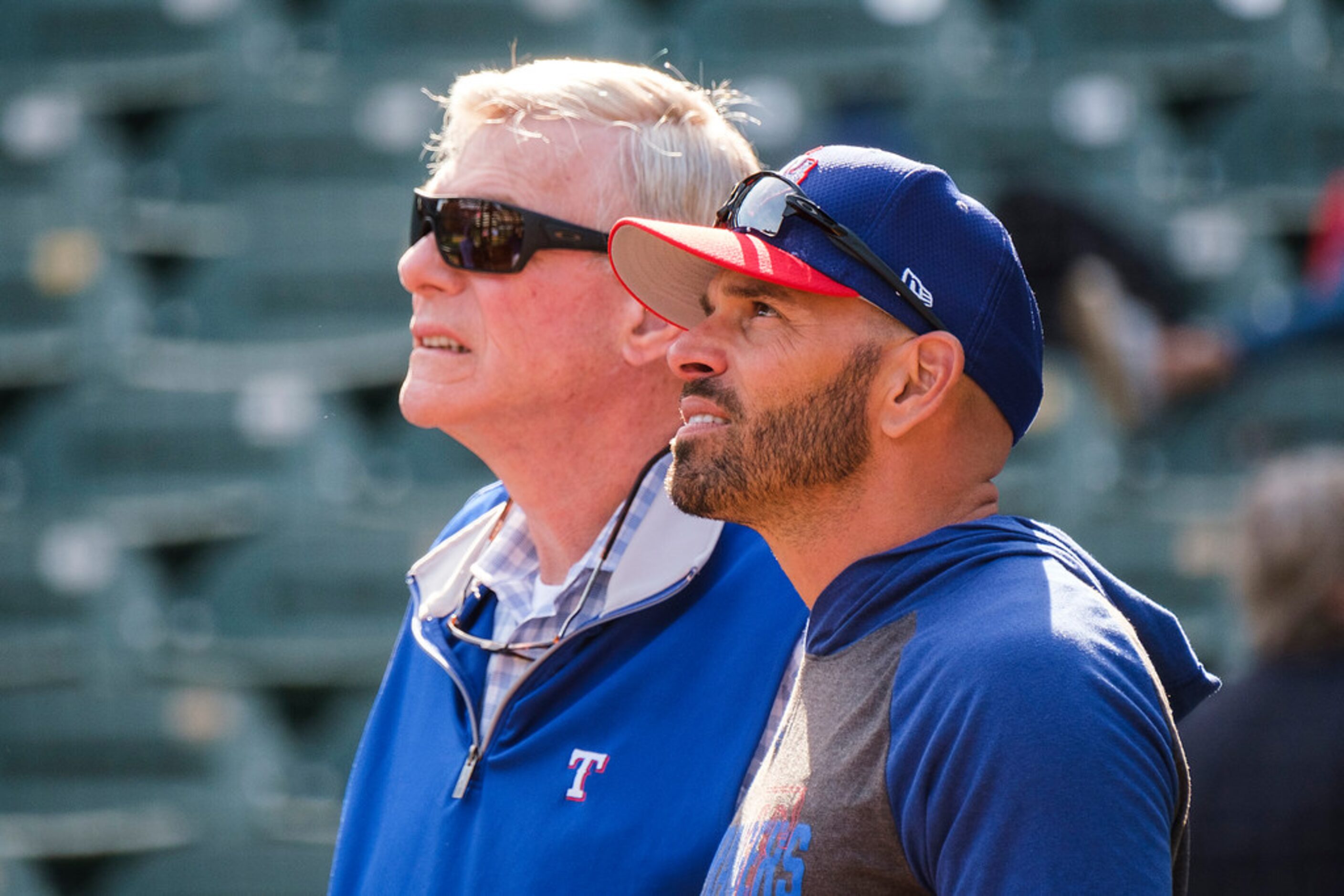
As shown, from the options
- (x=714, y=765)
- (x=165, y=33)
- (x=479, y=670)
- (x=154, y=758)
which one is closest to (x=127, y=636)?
(x=154, y=758)

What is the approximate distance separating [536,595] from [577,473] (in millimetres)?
152

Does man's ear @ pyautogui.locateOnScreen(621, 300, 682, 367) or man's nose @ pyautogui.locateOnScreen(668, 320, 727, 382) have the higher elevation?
man's nose @ pyautogui.locateOnScreen(668, 320, 727, 382)

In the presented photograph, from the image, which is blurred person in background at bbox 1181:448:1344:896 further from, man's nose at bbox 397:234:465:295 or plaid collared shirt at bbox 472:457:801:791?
man's nose at bbox 397:234:465:295

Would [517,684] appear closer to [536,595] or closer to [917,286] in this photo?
[536,595]

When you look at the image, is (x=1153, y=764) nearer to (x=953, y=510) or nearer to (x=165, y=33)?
(x=953, y=510)

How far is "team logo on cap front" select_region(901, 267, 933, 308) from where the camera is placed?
1.29 meters

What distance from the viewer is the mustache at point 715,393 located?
4.53 feet

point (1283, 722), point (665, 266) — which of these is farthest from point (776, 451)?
point (1283, 722)

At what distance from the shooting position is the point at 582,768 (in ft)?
5.04

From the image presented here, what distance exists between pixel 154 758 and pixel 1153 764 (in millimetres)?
4077

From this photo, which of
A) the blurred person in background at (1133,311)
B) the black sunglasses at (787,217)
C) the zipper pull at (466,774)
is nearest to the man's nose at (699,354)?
the black sunglasses at (787,217)

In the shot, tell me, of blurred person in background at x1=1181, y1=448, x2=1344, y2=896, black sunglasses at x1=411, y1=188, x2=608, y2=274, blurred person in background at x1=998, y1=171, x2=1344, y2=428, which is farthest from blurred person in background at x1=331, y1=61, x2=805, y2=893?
blurred person in background at x1=998, y1=171, x2=1344, y2=428

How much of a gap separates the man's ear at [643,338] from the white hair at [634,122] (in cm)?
11

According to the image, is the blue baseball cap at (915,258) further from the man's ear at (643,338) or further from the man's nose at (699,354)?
the man's ear at (643,338)
